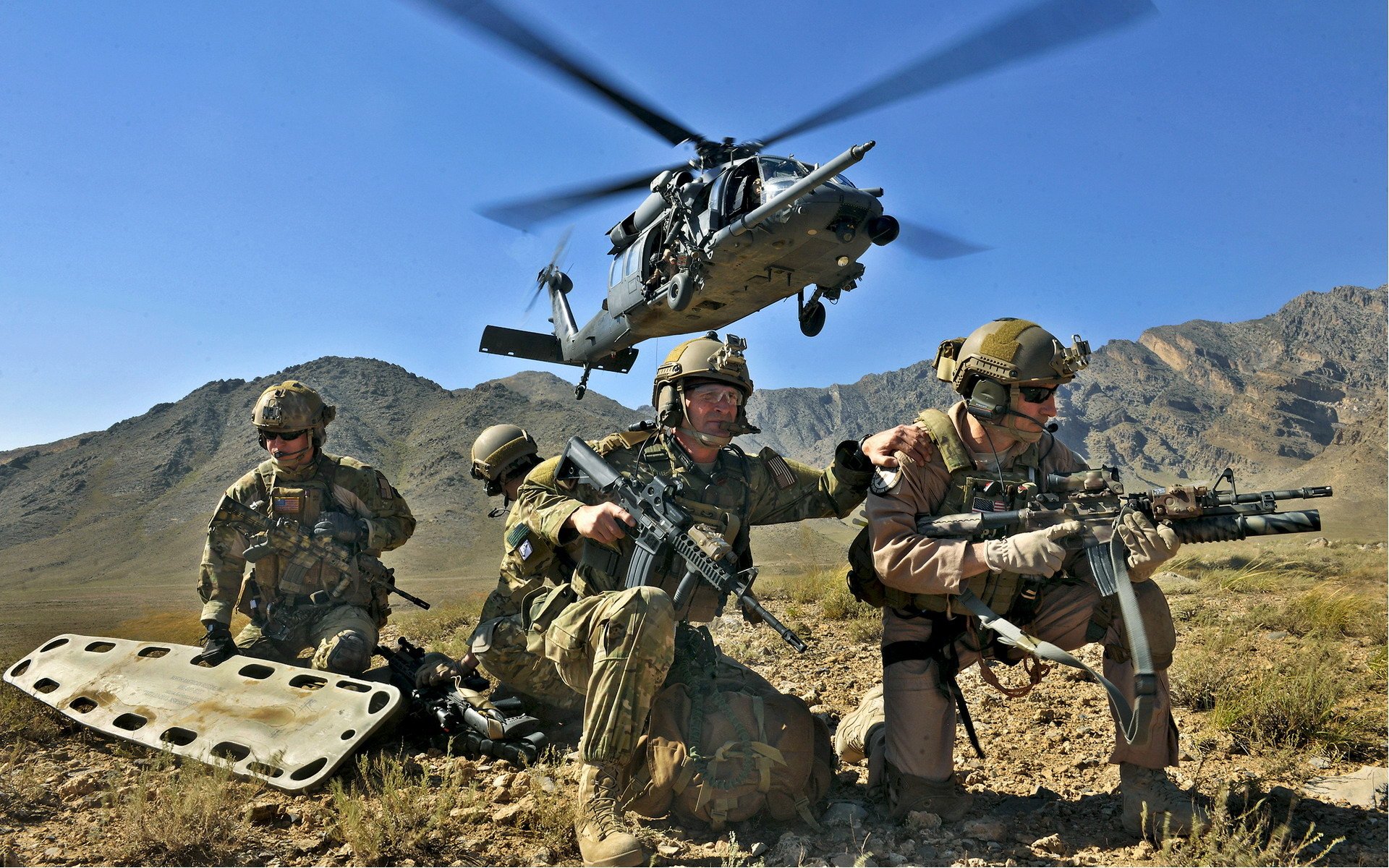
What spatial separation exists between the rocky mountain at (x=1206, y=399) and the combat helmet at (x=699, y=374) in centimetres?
7509

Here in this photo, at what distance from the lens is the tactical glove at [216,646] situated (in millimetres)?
5258

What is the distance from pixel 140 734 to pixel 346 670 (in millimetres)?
1130

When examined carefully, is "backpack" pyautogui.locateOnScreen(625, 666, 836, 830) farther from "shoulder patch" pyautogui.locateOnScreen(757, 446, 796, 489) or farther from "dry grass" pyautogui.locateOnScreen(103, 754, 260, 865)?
"dry grass" pyautogui.locateOnScreen(103, 754, 260, 865)

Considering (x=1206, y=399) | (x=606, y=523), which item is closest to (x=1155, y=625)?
(x=606, y=523)

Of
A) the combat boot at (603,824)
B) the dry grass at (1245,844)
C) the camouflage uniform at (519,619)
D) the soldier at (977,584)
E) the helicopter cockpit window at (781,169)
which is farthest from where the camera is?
the helicopter cockpit window at (781,169)

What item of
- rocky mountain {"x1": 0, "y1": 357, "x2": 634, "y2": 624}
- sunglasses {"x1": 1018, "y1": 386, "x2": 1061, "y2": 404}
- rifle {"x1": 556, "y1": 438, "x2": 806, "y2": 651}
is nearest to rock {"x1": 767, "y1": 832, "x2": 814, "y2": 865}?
rifle {"x1": 556, "y1": 438, "x2": 806, "y2": 651}

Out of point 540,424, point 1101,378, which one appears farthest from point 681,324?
point 1101,378

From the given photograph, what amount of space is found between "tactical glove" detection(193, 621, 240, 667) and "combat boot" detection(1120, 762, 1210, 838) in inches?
209

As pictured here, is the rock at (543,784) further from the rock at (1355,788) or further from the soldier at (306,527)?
the rock at (1355,788)

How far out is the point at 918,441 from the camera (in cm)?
384

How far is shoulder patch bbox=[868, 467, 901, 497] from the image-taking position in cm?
371

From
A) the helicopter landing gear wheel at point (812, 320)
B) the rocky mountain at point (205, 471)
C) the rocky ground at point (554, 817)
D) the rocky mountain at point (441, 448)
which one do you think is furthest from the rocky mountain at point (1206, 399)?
the rocky ground at point (554, 817)

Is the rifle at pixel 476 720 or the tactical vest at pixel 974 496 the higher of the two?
the tactical vest at pixel 974 496

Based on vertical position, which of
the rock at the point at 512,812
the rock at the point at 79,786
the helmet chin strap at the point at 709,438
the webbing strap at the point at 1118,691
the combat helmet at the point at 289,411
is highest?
the combat helmet at the point at 289,411
